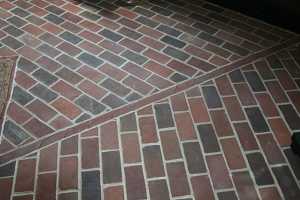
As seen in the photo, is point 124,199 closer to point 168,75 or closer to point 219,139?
point 219,139

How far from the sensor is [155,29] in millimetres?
3340

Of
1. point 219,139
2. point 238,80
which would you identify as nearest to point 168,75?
point 238,80

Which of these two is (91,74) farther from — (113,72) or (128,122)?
(128,122)

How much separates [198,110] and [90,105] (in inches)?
29.1

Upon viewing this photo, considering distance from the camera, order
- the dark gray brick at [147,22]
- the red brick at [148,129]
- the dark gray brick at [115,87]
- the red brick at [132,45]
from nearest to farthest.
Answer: the red brick at [148,129]
the dark gray brick at [115,87]
the red brick at [132,45]
the dark gray brick at [147,22]

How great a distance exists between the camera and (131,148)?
7.64ft

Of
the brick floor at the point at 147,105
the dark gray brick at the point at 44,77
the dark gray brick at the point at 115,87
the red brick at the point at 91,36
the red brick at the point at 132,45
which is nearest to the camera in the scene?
the brick floor at the point at 147,105

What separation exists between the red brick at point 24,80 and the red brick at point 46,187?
86 cm

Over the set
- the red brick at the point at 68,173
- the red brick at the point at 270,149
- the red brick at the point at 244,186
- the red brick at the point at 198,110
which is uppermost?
the red brick at the point at 270,149

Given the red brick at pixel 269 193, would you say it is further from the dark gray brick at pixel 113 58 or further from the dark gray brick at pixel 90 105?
the dark gray brick at pixel 113 58

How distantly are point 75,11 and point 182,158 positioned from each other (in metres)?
1.99

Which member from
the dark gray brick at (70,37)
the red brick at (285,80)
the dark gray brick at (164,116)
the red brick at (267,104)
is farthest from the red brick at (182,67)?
the dark gray brick at (70,37)

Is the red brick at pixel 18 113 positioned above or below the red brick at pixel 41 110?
below

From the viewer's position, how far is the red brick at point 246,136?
2324mm
